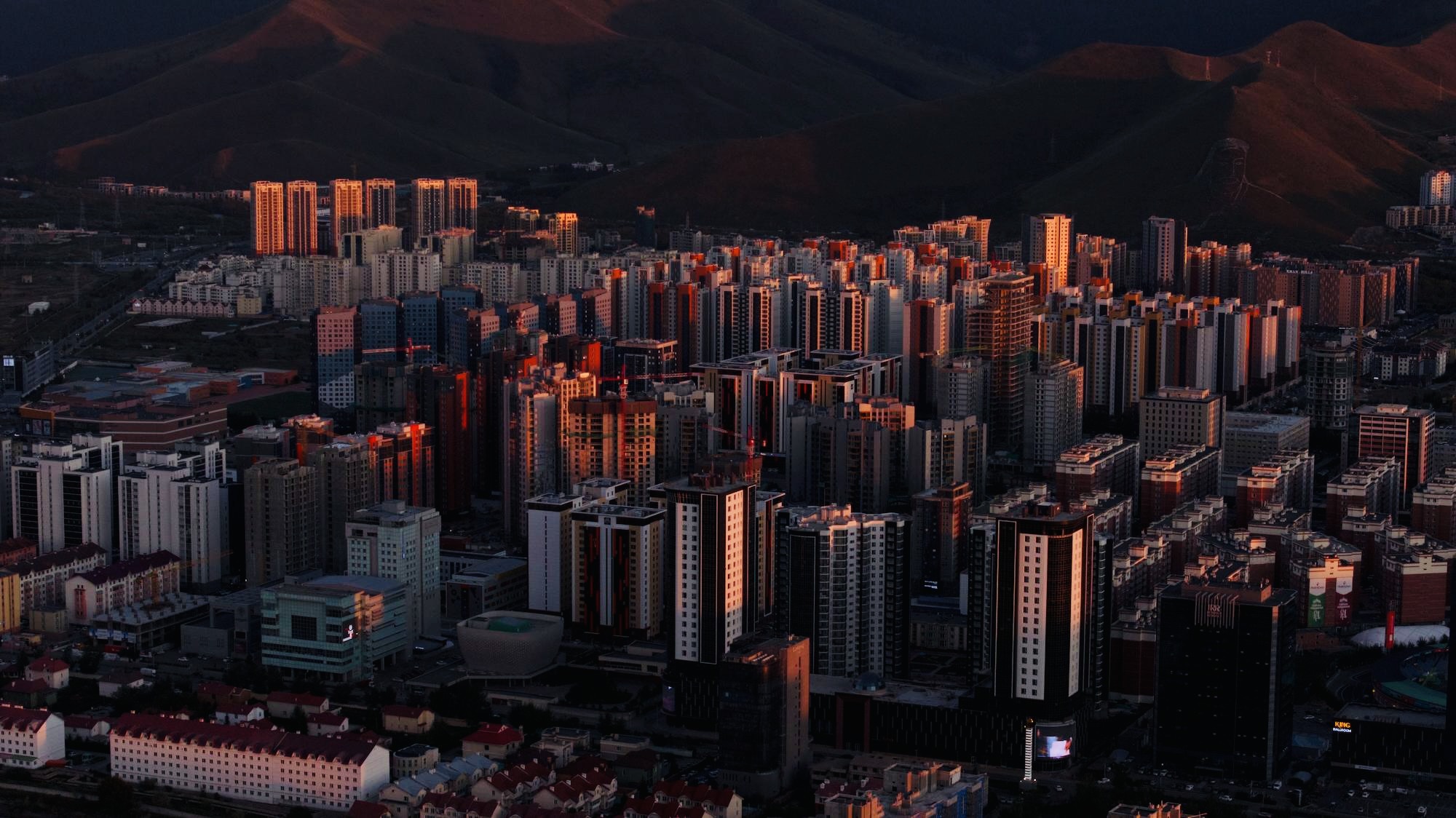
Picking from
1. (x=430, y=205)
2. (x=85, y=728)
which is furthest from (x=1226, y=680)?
(x=430, y=205)

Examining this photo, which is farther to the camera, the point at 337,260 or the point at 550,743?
the point at 337,260

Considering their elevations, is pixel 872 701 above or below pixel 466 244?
below

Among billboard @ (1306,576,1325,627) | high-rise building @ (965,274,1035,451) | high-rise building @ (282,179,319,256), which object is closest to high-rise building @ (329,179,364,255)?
high-rise building @ (282,179,319,256)

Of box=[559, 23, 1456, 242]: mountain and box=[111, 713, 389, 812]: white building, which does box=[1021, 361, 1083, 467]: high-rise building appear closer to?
box=[111, 713, 389, 812]: white building

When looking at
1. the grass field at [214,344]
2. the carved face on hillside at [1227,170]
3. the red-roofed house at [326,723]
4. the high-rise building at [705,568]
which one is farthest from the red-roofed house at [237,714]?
the carved face on hillside at [1227,170]

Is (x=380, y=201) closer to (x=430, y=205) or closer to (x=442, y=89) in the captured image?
(x=430, y=205)

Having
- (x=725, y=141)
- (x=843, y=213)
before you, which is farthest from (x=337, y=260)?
(x=725, y=141)

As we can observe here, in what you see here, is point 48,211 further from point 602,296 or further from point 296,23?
point 602,296

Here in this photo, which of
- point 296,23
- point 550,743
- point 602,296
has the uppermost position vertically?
point 296,23
